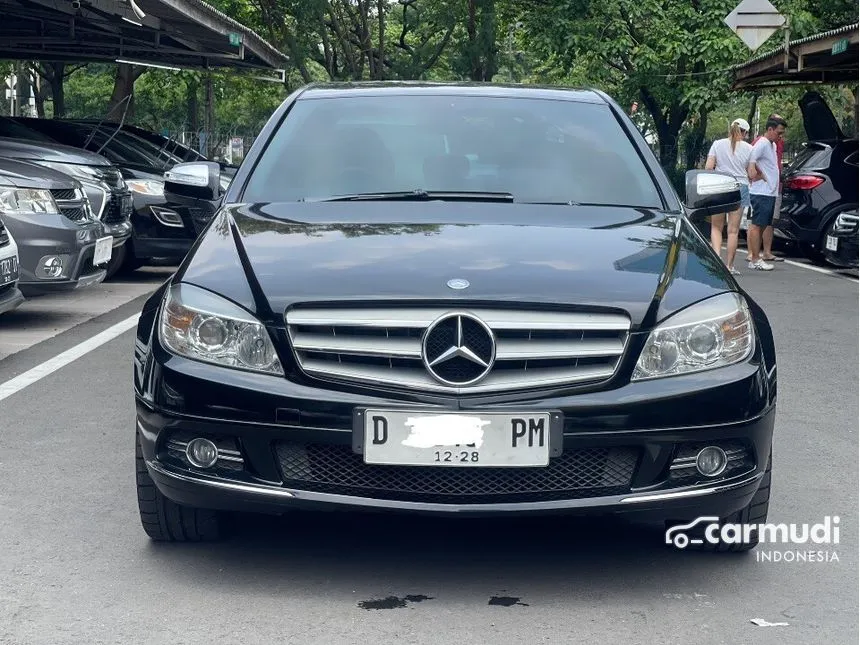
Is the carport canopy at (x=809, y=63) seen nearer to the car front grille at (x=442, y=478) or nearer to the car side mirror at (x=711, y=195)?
the car side mirror at (x=711, y=195)

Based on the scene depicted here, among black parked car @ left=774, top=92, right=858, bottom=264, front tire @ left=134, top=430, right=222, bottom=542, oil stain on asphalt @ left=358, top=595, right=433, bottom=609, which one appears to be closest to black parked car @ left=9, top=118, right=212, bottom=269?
black parked car @ left=774, top=92, right=858, bottom=264

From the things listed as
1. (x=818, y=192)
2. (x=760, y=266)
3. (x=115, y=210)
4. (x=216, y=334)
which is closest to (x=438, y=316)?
(x=216, y=334)

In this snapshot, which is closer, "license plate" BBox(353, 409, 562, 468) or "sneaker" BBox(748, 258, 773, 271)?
"license plate" BBox(353, 409, 562, 468)

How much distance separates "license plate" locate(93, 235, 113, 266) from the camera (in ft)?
36.7

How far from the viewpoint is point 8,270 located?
909 cm

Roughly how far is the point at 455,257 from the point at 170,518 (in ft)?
3.97

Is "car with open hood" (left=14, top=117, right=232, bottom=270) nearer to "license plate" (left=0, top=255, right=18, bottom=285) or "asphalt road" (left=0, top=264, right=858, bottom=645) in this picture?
"license plate" (left=0, top=255, right=18, bottom=285)

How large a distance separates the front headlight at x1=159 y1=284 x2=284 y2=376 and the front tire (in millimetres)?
468

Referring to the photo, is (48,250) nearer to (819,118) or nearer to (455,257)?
(455,257)

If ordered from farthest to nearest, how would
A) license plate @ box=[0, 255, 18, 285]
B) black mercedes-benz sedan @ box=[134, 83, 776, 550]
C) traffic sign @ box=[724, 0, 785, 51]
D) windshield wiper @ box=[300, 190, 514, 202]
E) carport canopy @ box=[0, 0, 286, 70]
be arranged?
traffic sign @ box=[724, 0, 785, 51]
carport canopy @ box=[0, 0, 286, 70]
license plate @ box=[0, 255, 18, 285]
windshield wiper @ box=[300, 190, 514, 202]
black mercedes-benz sedan @ box=[134, 83, 776, 550]

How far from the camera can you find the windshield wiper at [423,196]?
5367 millimetres

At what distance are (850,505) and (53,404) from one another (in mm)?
3907

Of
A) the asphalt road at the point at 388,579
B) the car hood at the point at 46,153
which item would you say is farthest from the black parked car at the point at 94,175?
the asphalt road at the point at 388,579

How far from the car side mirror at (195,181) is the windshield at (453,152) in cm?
38
